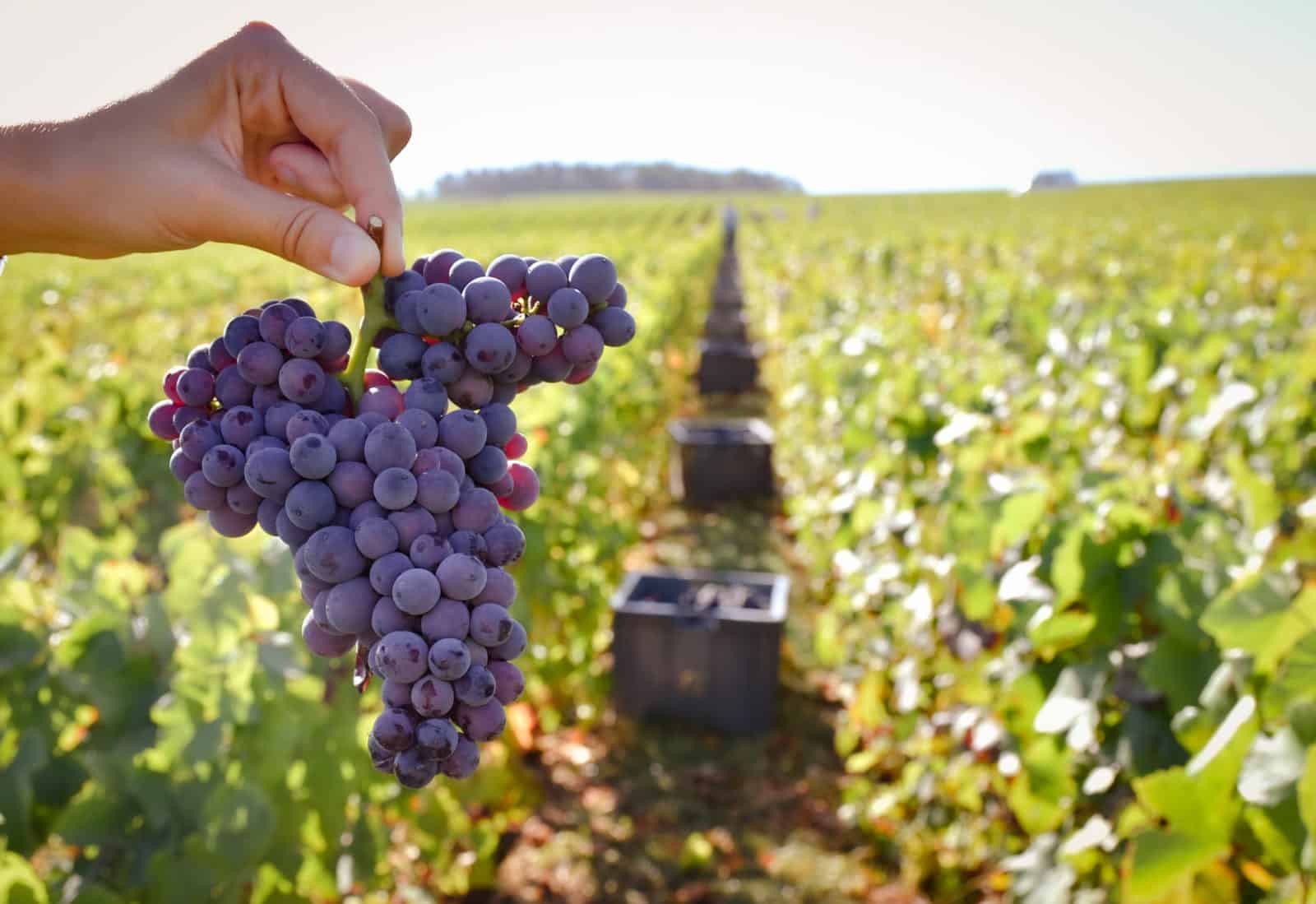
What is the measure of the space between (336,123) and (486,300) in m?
0.30

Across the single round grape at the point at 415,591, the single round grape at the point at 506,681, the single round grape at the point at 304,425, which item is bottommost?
the single round grape at the point at 506,681

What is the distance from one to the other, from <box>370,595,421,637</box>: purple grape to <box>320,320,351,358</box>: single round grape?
22 centimetres

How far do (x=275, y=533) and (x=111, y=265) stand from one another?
2777 centimetres

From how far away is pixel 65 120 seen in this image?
1073 mm

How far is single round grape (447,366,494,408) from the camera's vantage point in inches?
36.8

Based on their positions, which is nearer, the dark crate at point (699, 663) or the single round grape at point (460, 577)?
the single round grape at point (460, 577)

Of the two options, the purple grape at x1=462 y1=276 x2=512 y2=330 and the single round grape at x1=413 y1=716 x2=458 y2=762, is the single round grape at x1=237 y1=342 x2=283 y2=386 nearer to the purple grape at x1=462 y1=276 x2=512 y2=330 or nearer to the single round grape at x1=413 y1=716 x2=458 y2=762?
the purple grape at x1=462 y1=276 x2=512 y2=330

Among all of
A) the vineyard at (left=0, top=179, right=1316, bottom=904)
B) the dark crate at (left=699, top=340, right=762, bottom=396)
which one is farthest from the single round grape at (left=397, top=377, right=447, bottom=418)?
the dark crate at (left=699, top=340, right=762, bottom=396)

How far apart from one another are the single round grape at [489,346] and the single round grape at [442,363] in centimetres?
2

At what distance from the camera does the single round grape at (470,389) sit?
0.93 m

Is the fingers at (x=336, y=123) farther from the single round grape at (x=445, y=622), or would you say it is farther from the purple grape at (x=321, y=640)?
the single round grape at (x=445, y=622)

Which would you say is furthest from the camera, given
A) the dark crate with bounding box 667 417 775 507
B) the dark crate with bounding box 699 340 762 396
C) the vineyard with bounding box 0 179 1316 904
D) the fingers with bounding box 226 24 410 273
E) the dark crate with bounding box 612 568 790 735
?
the dark crate with bounding box 699 340 762 396

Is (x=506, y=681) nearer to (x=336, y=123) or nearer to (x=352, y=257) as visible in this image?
(x=352, y=257)

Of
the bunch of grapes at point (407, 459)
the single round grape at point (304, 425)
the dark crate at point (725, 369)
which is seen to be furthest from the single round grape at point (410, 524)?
the dark crate at point (725, 369)
